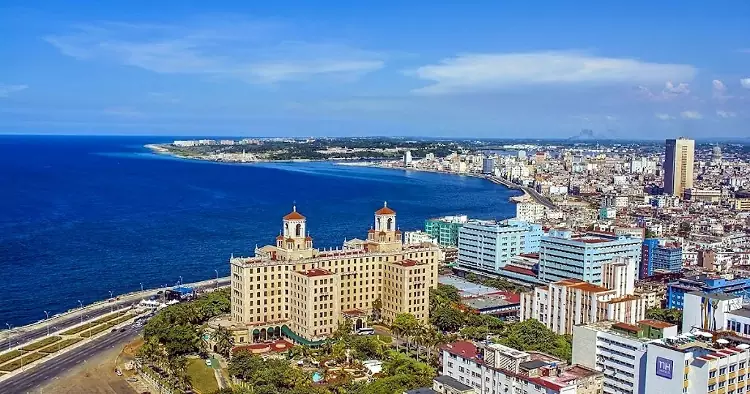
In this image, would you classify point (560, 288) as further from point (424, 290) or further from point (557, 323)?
point (424, 290)

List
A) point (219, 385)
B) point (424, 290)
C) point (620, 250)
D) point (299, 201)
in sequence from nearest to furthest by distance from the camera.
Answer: point (219, 385)
point (424, 290)
point (620, 250)
point (299, 201)

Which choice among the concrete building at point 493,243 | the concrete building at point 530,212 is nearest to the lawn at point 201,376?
the concrete building at point 493,243

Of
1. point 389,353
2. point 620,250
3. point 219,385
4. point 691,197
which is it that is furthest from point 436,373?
point 691,197

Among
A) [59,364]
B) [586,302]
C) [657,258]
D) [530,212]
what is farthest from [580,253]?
[530,212]

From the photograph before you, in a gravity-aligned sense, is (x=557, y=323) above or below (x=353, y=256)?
below

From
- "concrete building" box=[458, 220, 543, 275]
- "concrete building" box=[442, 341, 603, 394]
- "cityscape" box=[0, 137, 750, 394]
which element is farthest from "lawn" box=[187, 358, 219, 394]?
"concrete building" box=[458, 220, 543, 275]

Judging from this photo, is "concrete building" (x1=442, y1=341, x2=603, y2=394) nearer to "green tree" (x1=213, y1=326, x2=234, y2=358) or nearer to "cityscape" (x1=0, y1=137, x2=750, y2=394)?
"cityscape" (x1=0, y1=137, x2=750, y2=394)

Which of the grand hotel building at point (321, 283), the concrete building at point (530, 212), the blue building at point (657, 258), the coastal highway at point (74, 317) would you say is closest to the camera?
the grand hotel building at point (321, 283)

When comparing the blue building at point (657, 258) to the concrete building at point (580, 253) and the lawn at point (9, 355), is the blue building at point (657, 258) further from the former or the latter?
the lawn at point (9, 355)
